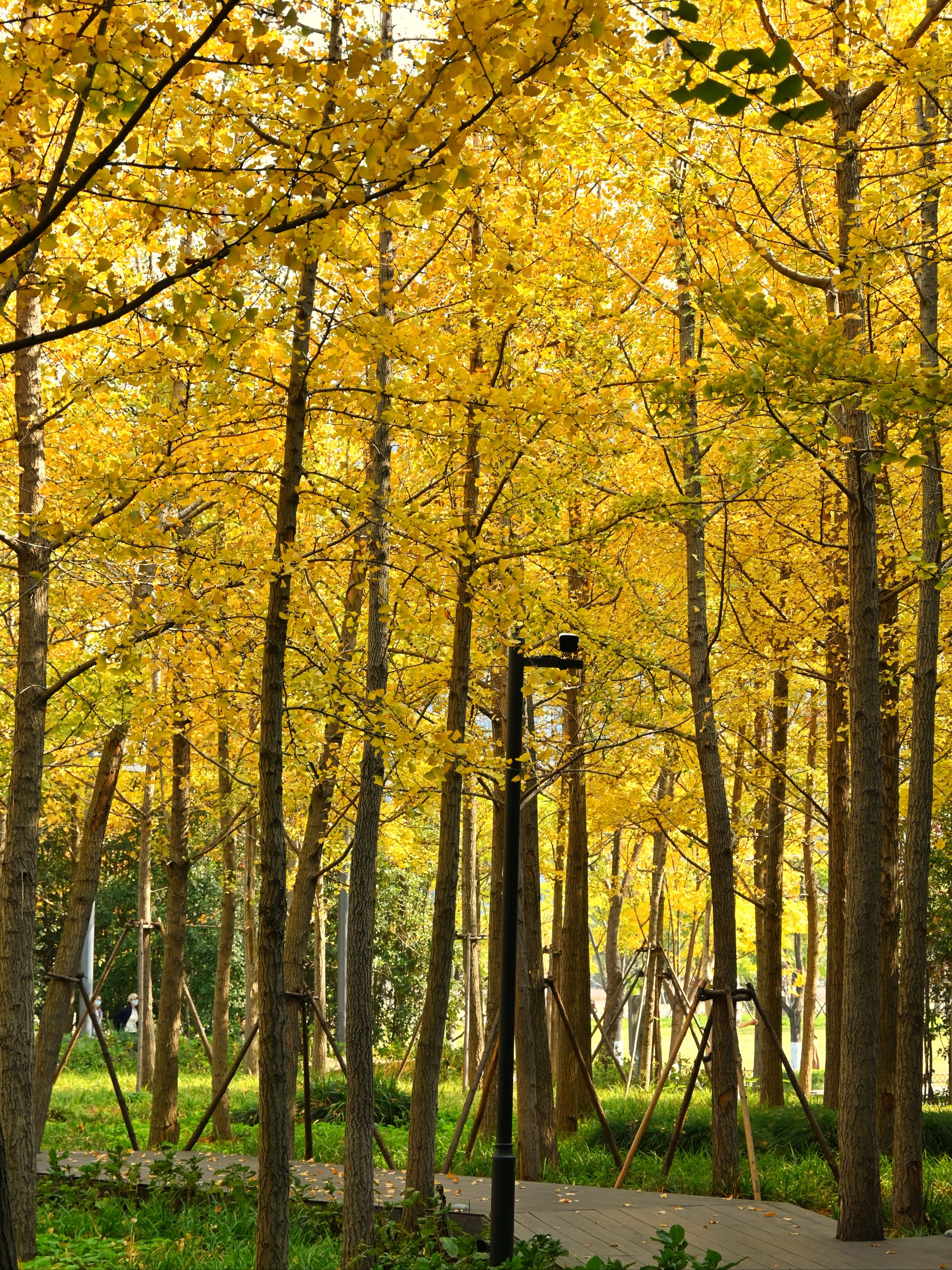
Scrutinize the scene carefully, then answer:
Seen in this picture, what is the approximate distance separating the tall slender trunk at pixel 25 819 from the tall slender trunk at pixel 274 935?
150cm

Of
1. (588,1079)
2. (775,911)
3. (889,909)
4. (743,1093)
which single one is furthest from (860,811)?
(775,911)

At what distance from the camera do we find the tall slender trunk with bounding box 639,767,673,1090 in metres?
16.4

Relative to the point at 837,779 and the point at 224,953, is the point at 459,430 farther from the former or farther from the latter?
the point at 224,953

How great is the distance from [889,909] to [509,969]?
13.1ft

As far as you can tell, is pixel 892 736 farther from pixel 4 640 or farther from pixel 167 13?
pixel 4 640

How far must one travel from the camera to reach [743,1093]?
348 inches

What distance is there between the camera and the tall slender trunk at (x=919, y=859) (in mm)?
7969

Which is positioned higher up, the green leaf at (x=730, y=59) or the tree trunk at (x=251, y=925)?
the green leaf at (x=730, y=59)

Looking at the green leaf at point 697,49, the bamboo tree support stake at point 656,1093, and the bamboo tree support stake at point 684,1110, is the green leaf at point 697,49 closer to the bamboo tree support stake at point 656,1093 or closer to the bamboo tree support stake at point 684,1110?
the bamboo tree support stake at point 656,1093

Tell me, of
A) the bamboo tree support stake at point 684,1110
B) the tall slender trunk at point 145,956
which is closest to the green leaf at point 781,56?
the bamboo tree support stake at point 684,1110

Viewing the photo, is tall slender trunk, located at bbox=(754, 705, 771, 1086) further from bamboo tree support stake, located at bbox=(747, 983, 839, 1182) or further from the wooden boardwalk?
the wooden boardwalk

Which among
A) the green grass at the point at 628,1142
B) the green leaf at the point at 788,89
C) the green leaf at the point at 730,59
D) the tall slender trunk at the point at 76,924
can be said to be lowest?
the green grass at the point at 628,1142

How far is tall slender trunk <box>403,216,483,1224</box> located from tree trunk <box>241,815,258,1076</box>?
6.57 metres

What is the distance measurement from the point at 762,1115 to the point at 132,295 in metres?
10.3
